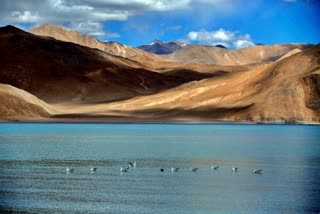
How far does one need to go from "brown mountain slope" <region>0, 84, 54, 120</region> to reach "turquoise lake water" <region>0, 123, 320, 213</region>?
241 ft

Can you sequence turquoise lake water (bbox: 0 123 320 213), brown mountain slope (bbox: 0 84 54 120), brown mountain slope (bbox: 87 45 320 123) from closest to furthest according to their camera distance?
turquoise lake water (bbox: 0 123 320 213)
brown mountain slope (bbox: 87 45 320 123)
brown mountain slope (bbox: 0 84 54 120)

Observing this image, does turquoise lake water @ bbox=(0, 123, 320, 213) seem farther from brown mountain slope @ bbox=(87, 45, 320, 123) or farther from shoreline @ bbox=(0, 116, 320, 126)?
brown mountain slope @ bbox=(87, 45, 320, 123)

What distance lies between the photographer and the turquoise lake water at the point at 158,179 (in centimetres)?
3512

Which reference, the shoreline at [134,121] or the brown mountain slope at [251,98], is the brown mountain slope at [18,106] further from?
the brown mountain slope at [251,98]

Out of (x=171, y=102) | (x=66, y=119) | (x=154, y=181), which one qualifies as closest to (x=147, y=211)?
(x=154, y=181)

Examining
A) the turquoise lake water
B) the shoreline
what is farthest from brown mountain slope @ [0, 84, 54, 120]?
the turquoise lake water

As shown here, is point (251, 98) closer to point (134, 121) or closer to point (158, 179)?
point (134, 121)

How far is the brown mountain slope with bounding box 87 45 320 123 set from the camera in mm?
143250

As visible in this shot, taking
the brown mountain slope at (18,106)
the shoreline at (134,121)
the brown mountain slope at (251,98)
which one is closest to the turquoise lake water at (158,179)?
the shoreline at (134,121)

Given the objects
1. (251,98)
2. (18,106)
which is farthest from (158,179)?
(251,98)

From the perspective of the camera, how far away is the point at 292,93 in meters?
146

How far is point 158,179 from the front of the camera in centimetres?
4500

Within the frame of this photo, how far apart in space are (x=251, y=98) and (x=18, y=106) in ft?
156

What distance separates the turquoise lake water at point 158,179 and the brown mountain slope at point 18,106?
7357cm
